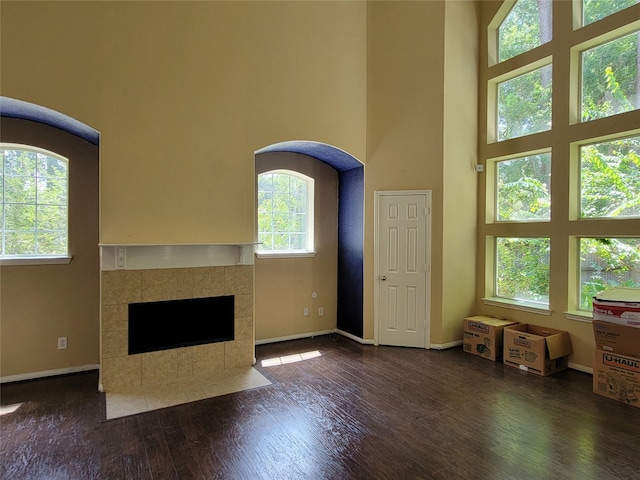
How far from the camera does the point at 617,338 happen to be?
3.34 m

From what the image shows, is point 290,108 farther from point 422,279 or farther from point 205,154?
point 422,279

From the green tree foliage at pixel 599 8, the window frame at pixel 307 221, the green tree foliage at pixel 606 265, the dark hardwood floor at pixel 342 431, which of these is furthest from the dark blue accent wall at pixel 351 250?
the green tree foliage at pixel 599 8

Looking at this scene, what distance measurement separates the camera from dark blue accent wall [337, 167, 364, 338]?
5074mm

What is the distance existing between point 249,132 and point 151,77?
3.66 feet

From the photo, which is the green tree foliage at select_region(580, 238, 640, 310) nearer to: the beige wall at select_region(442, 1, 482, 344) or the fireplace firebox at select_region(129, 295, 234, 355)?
the beige wall at select_region(442, 1, 482, 344)

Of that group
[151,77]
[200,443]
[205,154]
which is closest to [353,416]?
[200,443]

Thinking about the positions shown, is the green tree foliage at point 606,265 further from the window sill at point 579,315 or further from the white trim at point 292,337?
the white trim at point 292,337

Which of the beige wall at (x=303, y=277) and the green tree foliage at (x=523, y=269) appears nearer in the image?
the green tree foliage at (x=523, y=269)

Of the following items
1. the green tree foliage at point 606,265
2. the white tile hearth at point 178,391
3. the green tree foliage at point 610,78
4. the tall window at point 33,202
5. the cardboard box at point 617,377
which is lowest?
the white tile hearth at point 178,391

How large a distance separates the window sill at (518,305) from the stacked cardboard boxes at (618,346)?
819mm

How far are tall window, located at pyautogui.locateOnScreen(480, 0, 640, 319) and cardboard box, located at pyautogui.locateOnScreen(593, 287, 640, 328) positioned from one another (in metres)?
0.43

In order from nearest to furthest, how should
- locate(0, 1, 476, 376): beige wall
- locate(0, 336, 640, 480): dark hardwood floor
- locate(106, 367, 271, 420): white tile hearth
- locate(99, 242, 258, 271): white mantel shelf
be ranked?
locate(0, 336, 640, 480): dark hardwood floor < locate(106, 367, 271, 420): white tile hearth < locate(0, 1, 476, 376): beige wall < locate(99, 242, 258, 271): white mantel shelf

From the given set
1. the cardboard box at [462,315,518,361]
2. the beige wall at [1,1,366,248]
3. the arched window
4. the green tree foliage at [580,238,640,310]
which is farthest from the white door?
the green tree foliage at [580,238,640,310]

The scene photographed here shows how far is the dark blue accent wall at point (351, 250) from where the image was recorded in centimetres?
507
